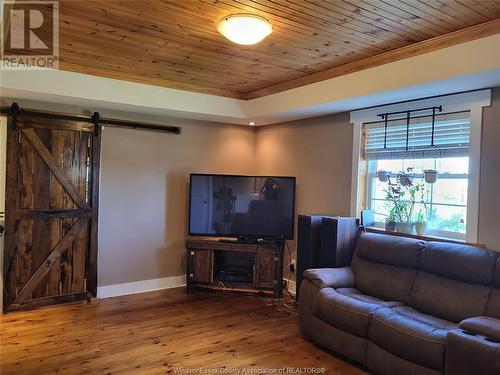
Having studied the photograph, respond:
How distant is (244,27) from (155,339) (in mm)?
2700

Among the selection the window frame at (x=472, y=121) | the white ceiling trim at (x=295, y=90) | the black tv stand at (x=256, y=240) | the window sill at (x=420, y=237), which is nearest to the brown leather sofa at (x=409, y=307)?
the window sill at (x=420, y=237)

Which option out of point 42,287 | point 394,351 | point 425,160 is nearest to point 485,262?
point 394,351

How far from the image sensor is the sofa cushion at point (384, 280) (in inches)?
132

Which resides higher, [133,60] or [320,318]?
[133,60]

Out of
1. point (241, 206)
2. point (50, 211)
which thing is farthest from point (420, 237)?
point (50, 211)

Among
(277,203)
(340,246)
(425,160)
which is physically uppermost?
(425,160)

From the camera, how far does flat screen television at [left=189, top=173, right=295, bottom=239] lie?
192 inches

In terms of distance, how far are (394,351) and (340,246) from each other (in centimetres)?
137

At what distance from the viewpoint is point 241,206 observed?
493cm

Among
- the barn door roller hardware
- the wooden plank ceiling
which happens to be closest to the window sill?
the wooden plank ceiling

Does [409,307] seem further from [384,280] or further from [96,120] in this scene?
[96,120]

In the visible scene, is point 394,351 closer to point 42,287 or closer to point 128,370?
point 128,370

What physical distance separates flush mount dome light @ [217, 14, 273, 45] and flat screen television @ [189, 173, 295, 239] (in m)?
2.34

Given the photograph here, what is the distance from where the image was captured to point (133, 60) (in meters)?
3.66
